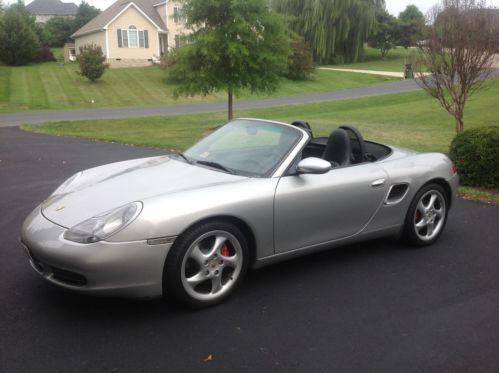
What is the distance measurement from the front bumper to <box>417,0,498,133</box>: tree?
955cm

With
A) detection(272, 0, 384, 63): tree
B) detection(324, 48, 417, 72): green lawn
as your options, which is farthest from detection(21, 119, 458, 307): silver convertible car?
detection(324, 48, 417, 72): green lawn

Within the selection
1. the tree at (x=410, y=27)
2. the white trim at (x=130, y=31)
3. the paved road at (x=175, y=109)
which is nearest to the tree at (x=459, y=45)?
the tree at (x=410, y=27)

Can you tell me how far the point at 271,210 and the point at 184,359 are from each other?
132 centimetres

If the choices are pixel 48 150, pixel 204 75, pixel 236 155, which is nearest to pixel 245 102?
pixel 204 75

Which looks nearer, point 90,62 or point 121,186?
point 121,186

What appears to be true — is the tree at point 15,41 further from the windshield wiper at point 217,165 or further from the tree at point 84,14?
the windshield wiper at point 217,165

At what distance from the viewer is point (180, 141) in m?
13.6

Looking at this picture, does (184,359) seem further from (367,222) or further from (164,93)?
(164,93)

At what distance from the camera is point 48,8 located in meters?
116

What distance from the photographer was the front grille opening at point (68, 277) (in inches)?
131

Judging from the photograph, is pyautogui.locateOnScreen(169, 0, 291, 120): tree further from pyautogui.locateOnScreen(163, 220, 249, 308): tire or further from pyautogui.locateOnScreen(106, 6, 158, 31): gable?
pyautogui.locateOnScreen(106, 6, 158, 31): gable

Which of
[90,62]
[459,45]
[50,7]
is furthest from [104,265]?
[50,7]

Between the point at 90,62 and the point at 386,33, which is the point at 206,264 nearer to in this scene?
the point at 90,62

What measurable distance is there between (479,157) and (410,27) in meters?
59.7
